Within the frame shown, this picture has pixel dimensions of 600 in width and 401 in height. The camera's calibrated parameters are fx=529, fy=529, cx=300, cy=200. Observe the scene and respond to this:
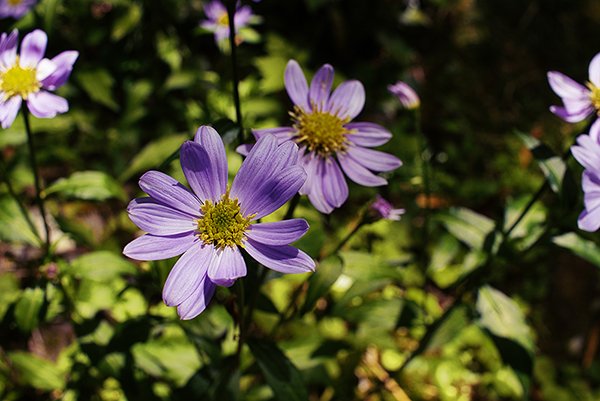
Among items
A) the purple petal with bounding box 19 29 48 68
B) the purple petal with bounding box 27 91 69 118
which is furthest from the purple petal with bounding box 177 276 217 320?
the purple petal with bounding box 19 29 48 68

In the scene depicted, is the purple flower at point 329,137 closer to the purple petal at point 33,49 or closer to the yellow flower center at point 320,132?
the yellow flower center at point 320,132

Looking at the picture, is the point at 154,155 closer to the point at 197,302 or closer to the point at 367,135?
the point at 367,135

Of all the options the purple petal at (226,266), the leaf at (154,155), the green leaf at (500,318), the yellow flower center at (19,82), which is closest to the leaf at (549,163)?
the green leaf at (500,318)

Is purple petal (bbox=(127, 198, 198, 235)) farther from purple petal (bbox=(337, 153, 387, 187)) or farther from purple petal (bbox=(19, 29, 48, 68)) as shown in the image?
purple petal (bbox=(19, 29, 48, 68))

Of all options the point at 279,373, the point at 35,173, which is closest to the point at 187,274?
the point at 279,373

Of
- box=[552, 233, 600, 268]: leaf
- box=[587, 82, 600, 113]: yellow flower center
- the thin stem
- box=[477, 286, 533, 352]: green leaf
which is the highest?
box=[587, 82, 600, 113]: yellow flower center

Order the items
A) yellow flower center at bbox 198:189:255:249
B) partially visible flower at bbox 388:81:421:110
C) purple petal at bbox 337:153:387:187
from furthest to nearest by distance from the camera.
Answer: partially visible flower at bbox 388:81:421:110, purple petal at bbox 337:153:387:187, yellow flower center at bbox 198:189:255:249

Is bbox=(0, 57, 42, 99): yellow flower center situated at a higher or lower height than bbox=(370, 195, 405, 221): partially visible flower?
higher
